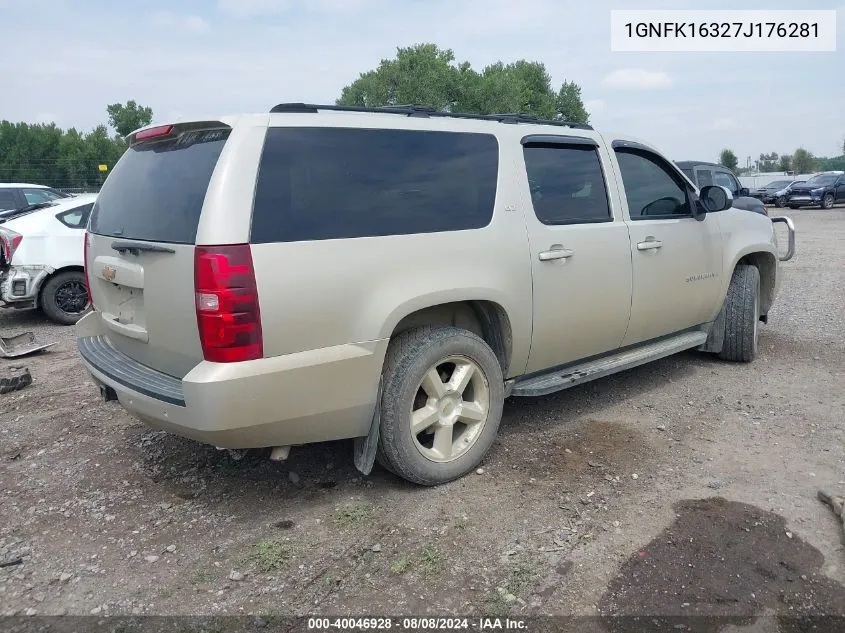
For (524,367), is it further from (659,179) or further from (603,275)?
(659,179)

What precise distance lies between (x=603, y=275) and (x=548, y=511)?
5.24 ft

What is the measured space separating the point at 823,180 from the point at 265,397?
3189 centimetres

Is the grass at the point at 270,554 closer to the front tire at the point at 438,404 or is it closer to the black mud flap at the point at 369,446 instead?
the black mud flap at the point at 369,446

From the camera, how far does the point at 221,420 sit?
9.37 ft

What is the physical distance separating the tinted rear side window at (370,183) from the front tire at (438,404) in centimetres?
61

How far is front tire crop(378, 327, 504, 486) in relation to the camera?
3.33m

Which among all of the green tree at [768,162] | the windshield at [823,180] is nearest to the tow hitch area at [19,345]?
the windshield at [823,180]

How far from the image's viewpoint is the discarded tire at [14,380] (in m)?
5.43

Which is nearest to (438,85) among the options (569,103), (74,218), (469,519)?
(569,103)

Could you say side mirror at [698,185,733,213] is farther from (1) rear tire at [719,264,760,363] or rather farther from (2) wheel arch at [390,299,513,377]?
(2) wheel arch at [390,299,513,377]

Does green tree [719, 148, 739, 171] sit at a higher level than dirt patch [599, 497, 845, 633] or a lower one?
higher

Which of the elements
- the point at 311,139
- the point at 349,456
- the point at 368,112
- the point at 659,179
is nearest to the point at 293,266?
the point at 311,139

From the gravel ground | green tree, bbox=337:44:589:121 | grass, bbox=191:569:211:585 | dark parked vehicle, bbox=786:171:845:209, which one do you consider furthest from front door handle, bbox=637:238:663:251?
green tree, bbox=337:44:589:121

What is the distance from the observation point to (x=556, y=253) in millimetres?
3924
